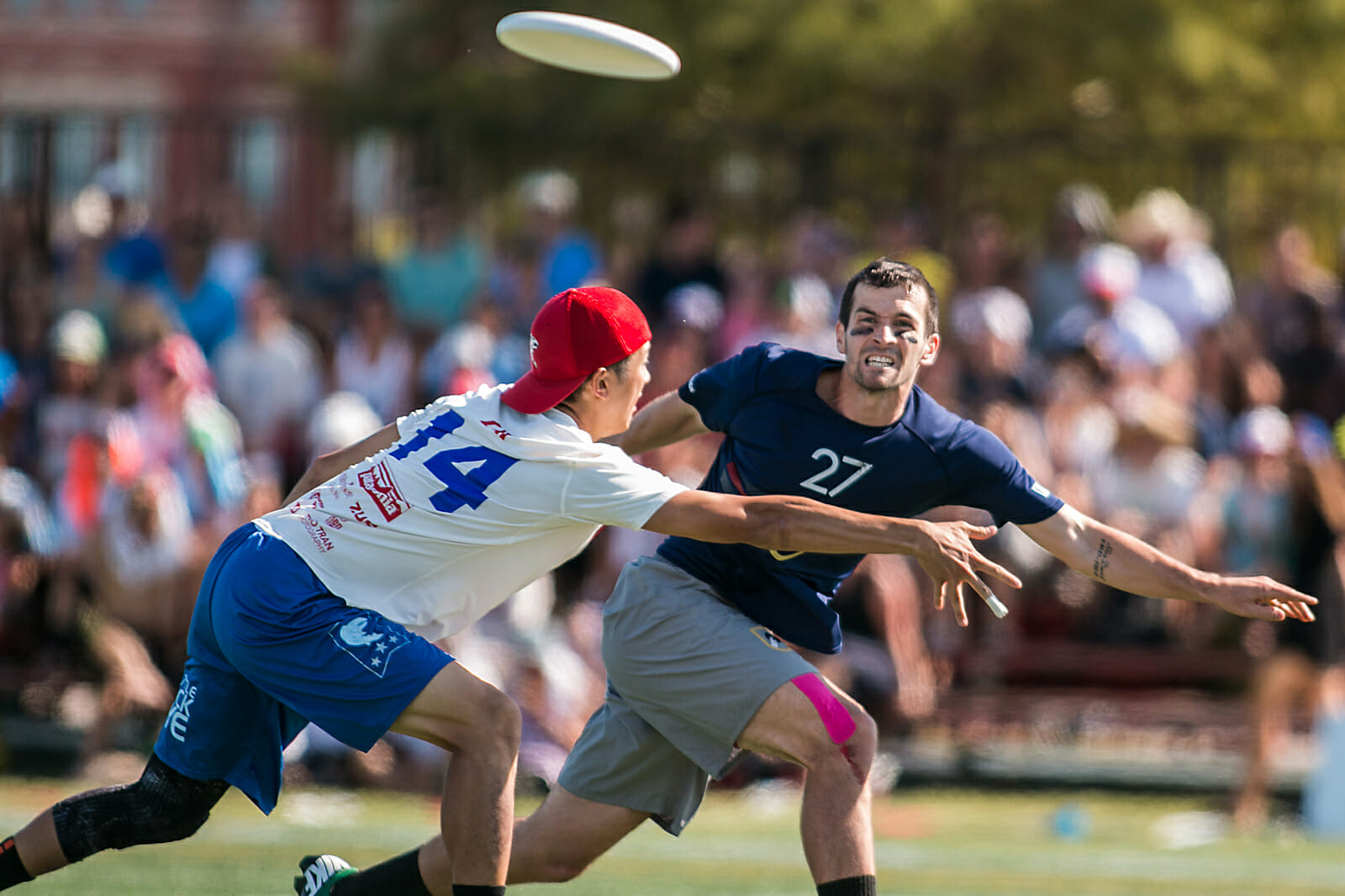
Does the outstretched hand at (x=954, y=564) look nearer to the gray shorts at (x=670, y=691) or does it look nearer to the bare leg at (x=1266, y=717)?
the gray shorts at (x=670, y=691)

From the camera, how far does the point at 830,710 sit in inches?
192

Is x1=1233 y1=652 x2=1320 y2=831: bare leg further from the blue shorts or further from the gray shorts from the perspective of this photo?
the blue shorts

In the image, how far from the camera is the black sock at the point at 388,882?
504 centimetres

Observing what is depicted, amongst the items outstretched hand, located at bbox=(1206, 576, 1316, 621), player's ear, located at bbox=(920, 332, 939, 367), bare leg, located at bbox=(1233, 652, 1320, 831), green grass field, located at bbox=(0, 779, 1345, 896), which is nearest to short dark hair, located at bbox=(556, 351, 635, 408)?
player's ear, located at bbox=(920, 332, 939, 367)

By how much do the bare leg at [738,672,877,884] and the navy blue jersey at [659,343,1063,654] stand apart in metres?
0.45

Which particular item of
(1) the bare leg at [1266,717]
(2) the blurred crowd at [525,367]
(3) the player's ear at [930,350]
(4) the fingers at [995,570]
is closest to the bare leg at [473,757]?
(4) the fingers at [995,570]

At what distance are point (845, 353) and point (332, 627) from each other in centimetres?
171

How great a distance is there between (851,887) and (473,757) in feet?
3.67

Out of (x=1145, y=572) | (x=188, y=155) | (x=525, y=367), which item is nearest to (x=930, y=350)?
(x=1145, y=572)

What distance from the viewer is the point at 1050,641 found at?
10.7 metres

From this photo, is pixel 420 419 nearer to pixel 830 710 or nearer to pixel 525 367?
pixel 830 710

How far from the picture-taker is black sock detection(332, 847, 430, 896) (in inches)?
199

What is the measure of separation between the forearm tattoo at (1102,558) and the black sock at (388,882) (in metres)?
2.17

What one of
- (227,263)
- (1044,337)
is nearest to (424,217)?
(227,263)
